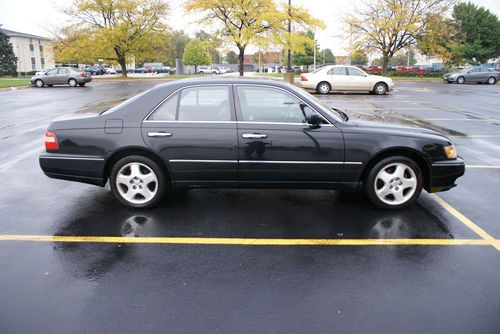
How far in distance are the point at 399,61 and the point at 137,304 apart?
12754 centimetres

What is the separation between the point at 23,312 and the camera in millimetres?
2898

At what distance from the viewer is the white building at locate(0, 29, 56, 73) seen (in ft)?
235

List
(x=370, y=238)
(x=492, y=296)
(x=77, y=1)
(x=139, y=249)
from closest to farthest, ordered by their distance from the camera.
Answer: (x=492, y=296) < (x=139, y=249) < (x=370, y=238) < (x=77, y=1)

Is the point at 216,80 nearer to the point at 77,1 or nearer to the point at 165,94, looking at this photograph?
the point at 165,94

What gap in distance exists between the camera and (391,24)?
4022 centimetres

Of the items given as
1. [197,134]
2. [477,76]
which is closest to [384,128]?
[197,134]

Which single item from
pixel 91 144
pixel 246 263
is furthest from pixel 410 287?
pixel 91 144

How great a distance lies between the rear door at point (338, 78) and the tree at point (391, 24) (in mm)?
22700

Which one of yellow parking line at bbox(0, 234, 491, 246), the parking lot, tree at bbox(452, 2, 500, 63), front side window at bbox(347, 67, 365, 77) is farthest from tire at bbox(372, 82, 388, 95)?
tree at bbox(452, 2, 500, 63)

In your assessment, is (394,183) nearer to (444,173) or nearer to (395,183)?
(395,183)

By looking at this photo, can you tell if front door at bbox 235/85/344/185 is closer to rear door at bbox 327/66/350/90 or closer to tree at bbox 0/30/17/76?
rear door at bbox 327/66/350/90

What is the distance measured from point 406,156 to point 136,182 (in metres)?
3.23

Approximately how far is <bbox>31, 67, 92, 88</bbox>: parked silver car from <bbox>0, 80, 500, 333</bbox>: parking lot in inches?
1070

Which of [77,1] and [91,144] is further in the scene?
[77,1]
